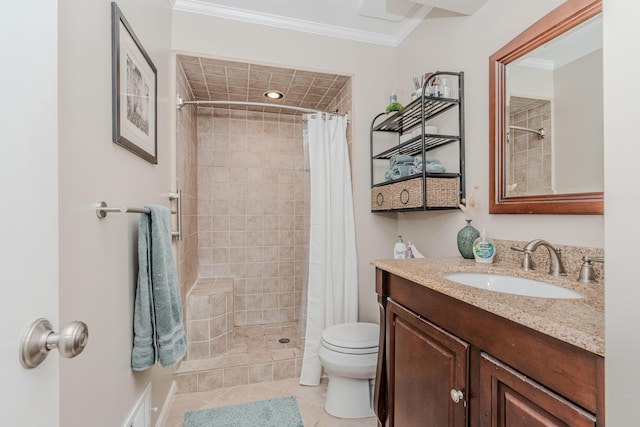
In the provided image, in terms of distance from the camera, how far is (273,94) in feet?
8.56

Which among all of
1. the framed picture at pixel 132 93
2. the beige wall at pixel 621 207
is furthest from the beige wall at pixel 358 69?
the beige wall at pixel 621 207

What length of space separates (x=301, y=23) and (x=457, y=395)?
230 cm

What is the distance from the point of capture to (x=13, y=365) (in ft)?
1.34

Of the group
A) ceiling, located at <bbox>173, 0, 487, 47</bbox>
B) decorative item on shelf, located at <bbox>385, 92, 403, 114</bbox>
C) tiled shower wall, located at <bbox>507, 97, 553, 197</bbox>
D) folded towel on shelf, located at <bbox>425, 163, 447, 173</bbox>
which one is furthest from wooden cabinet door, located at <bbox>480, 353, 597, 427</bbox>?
ceiling, located at <bbox>173, 0, 487, 47</bbox>

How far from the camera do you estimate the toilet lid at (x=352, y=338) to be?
169 cm

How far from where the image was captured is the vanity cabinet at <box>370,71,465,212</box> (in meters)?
1.63

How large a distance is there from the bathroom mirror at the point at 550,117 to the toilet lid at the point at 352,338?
988mm

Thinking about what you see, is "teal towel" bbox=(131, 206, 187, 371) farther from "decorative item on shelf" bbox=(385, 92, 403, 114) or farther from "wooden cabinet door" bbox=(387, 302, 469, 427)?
"decorative item on shelf" bbox=(385, 92, 403, 114)

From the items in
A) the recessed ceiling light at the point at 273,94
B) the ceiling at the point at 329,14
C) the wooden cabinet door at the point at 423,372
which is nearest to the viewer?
the wooden cabinet door at the point at 423,372

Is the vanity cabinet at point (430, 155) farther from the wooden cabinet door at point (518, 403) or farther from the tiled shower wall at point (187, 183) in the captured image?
the tiled shower wall at point (187, 183)

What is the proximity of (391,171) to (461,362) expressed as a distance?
4.18ft

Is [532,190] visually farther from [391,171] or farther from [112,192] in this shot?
[112,192]

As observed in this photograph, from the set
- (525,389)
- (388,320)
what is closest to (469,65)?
(388,320)

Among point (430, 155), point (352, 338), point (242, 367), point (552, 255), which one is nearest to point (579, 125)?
point (552, 255)
